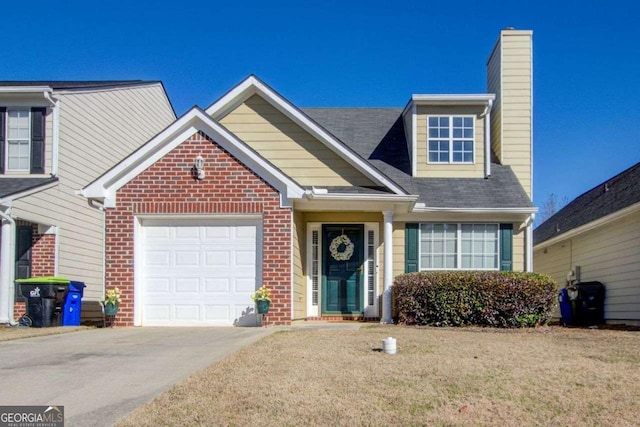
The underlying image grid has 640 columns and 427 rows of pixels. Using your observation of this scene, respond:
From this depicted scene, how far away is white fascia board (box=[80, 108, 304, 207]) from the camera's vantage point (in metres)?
13.5

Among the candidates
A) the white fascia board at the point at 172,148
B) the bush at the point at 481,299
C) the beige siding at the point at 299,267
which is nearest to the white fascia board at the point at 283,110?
the beige siding at the point at 299,267

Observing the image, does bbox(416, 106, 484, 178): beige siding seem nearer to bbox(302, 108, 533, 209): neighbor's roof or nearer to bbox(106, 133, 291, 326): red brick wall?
bbox(302, 108, 533, 209): neighbor's roof

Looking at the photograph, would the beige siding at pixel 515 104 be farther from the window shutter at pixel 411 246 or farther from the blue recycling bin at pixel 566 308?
the window shutter at pixel 411 246

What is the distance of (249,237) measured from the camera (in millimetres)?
13828

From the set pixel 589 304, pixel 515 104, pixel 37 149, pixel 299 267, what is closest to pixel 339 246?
pixel 299 267

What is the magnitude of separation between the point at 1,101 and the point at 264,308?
823 cm

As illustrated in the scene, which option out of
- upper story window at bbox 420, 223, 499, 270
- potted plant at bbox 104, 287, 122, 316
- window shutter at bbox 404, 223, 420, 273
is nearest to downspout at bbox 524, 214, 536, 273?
upper story window at bbox 420, 223, 499, 270

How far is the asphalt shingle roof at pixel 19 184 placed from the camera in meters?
15.1

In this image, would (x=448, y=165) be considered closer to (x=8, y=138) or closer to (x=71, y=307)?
(x=71, y=307)

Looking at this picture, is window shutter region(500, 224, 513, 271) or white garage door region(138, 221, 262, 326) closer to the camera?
white garage door region(138, 221, 262, 326)

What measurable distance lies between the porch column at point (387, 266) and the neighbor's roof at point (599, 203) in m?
5.17

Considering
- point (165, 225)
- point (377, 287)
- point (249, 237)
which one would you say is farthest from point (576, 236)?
point (165, 225)

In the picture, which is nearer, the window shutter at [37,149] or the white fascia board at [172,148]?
the white fascia board at [172,148]

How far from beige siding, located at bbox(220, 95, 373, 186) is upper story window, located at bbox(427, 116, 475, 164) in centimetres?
283
